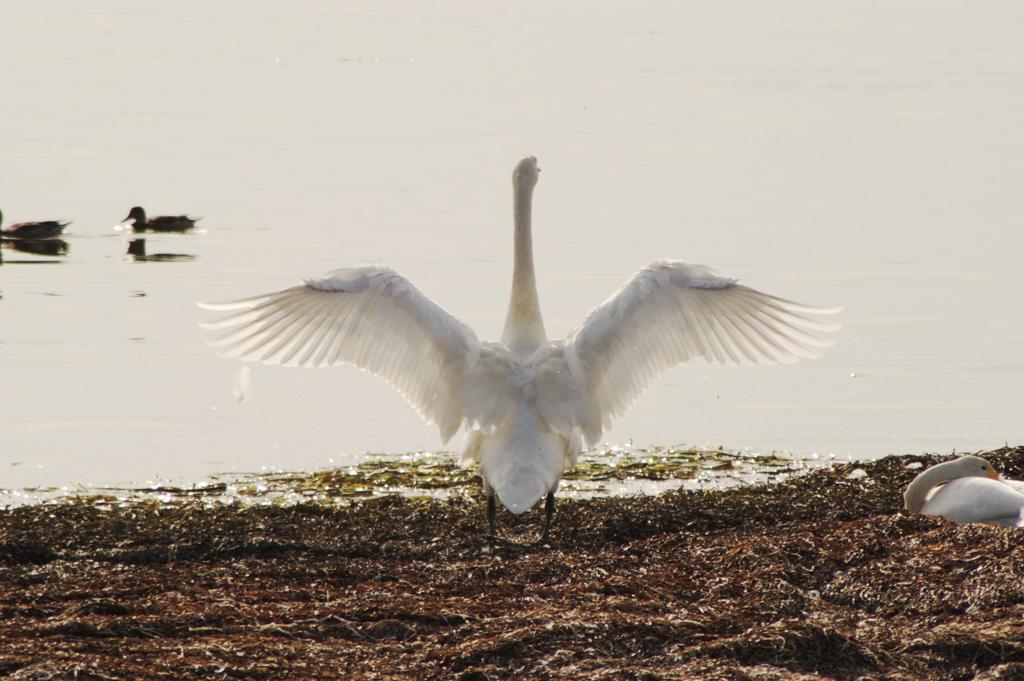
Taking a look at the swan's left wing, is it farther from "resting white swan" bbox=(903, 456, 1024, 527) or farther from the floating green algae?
the floating green algae

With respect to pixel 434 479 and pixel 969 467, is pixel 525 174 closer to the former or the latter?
pixel 434 479

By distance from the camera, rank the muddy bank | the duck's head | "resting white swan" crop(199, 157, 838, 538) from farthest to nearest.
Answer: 1. the duck's head
2. "resting white swan" crop(199, 157, 838, 538)
3. the muddy bank

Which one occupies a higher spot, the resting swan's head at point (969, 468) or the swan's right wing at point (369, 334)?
the swan's right wing at point (369, 334)

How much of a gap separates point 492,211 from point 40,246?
572 cm

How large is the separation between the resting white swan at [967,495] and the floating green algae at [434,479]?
1.89 m

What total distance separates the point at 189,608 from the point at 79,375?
23.3 ft

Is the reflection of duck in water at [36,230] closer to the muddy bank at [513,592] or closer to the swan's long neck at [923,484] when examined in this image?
the muddy bank at [513,592]

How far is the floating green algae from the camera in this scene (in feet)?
35.1

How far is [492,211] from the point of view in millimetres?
21047

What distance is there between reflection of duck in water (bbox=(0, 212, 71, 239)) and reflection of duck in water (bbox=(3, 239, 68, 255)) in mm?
136

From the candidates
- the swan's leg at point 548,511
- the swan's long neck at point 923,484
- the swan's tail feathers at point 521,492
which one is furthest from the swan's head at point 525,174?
the swan's long neck at point 923,484

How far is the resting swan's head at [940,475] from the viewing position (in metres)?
9.47

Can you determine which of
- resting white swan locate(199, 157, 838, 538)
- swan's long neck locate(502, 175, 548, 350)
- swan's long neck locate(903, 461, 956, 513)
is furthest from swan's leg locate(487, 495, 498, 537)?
swan's long neck locate(903, 461, 956, 513)

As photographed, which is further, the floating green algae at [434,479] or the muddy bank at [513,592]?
the floating green algae at [434,479]
